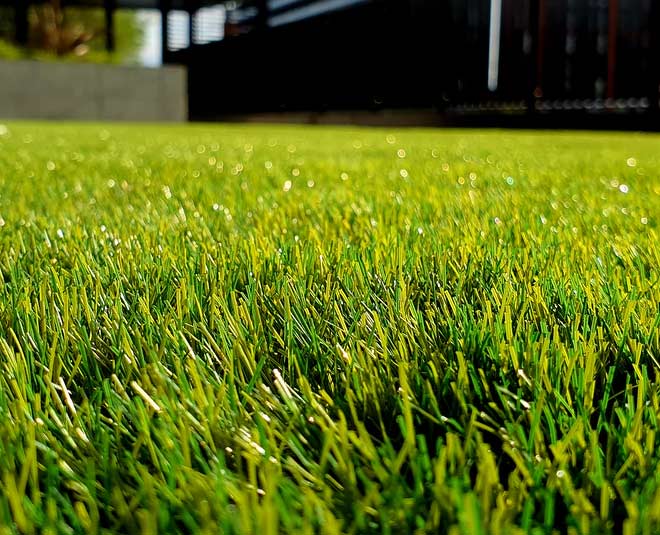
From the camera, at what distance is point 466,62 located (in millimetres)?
16703

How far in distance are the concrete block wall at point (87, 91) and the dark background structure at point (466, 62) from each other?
375 centimetres

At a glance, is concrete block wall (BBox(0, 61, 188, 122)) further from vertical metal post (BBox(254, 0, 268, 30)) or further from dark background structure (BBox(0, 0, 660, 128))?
vertical metal post (BBox(254, 0, 268, 30))

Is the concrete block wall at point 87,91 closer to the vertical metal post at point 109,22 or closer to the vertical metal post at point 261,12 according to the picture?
the vertical metal post at point 261,12

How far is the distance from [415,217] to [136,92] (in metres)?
21.2

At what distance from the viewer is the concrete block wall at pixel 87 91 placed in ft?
68.9

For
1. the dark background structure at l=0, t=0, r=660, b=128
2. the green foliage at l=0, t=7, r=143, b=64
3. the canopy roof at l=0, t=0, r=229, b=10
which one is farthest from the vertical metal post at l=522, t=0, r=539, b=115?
the canopy roof at l=0, t=0, r=229, b=10

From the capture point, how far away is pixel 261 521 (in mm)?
614

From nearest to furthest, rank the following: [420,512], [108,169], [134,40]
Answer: [420,512]
[108,169]
[134,40]

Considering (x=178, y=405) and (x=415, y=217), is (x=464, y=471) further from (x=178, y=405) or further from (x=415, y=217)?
(x=415, y=217)

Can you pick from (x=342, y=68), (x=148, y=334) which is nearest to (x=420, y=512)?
(x=148, y=334)

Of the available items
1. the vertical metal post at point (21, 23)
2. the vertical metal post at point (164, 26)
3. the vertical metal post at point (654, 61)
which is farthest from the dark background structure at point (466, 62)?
the vertical metal post at point (21, 23)

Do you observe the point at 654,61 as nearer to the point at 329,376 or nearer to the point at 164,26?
the point at 329,376

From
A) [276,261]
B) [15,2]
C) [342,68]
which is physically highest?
[15,2]

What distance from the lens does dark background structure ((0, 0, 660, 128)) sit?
14328mm
